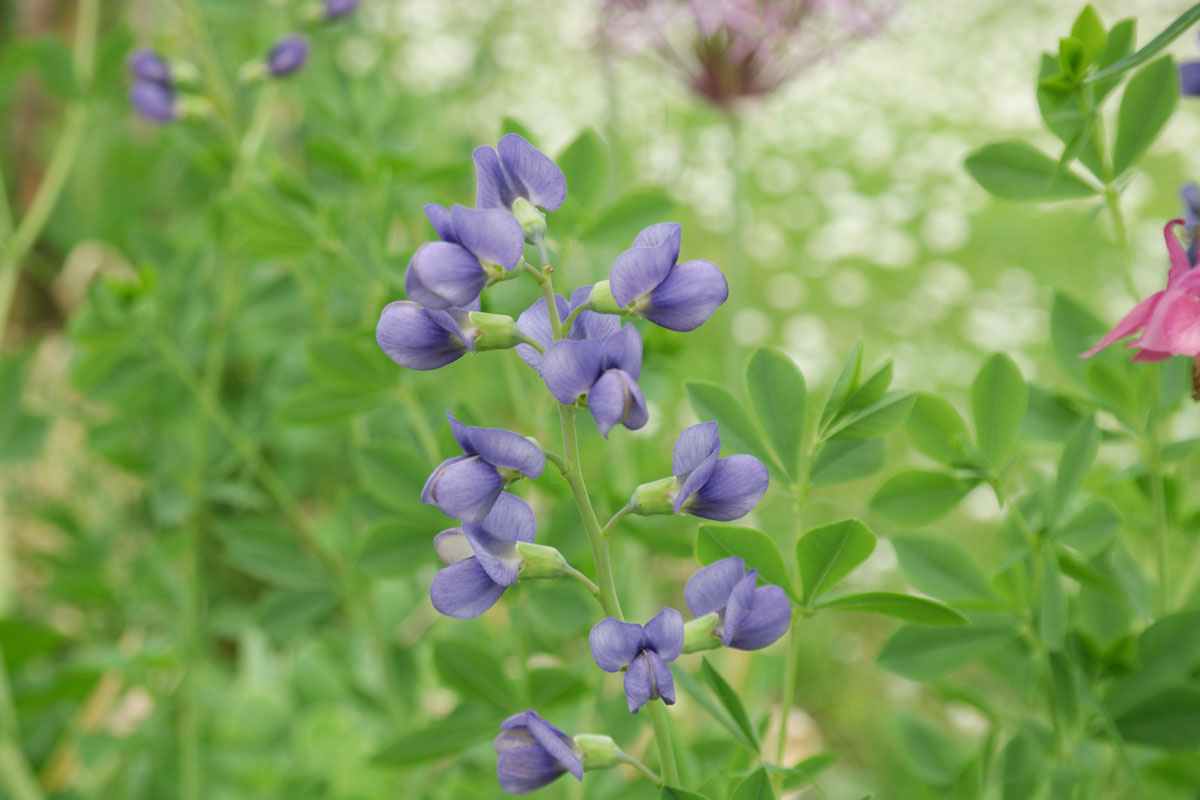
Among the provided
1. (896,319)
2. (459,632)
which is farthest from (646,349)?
(896,319)

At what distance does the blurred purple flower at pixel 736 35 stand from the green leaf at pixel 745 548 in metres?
0.79

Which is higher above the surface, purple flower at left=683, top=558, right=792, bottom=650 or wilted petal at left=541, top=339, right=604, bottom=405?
wilted petal at left=541, top=339, right=604, bottom=405

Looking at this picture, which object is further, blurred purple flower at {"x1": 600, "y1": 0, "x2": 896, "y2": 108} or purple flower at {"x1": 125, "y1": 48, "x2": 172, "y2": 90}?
blurred purple flower at {"x1": 600, "y1": 0, "x2": 896, "y2": 108}

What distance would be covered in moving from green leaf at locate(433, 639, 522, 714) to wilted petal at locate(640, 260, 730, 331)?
0.25 meters

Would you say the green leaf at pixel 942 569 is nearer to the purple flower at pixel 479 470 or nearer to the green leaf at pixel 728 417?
the green leaf at pixel 728 417

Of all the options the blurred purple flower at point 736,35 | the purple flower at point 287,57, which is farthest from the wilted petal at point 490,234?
the blurred purple flower at point 736,35

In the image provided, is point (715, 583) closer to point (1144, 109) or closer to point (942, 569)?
point (942, 569)

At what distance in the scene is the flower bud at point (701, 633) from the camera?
365mm

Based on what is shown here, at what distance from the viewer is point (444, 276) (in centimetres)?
33

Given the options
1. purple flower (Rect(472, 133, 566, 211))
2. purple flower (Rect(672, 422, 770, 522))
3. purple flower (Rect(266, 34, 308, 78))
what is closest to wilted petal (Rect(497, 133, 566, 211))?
purple flower (Rect(472, 133, 566, 211))

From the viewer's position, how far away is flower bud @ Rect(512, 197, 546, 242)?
36cm

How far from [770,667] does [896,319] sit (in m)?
2.15

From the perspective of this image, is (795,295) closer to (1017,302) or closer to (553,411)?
(1017,302)

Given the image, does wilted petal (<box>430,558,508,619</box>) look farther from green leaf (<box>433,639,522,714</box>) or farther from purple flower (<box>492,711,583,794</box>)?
green leaf (<box>433,639,522,714</box>)
